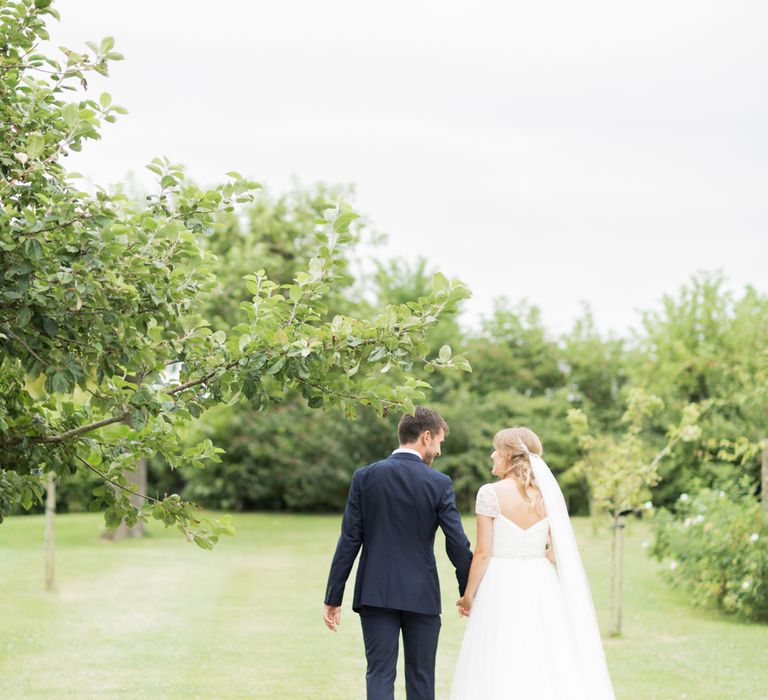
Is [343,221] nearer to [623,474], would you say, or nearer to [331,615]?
[331,615]

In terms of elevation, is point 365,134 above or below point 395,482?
above

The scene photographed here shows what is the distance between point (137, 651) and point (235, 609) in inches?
142

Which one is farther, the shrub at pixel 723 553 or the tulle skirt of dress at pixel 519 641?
the shrub at pixel 723 553

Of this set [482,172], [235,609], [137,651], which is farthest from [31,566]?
[482,172]

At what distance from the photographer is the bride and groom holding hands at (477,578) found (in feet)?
20.8

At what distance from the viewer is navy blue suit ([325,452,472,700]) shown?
A: 20.7 feet

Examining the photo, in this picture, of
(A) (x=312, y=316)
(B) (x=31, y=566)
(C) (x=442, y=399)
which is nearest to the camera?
(A) (x=312, y=316)

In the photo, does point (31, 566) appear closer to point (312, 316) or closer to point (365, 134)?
point (365, 134)

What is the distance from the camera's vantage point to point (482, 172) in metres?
27.8

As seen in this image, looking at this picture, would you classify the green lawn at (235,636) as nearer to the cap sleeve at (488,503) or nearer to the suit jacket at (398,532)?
the cap sleeve at (488,503)

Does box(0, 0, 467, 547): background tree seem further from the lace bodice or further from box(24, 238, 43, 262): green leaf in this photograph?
the lace bodice

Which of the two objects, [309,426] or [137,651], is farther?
[309,426]

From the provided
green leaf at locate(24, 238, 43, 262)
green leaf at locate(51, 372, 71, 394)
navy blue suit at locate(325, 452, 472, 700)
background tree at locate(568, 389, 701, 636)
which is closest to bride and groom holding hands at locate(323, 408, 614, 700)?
navy blue suit at locate(325, 452, 472, 700)

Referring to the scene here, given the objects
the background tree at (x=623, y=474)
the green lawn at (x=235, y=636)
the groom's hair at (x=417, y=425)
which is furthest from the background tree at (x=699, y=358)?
the groom's hair at (x=417, y=425)
